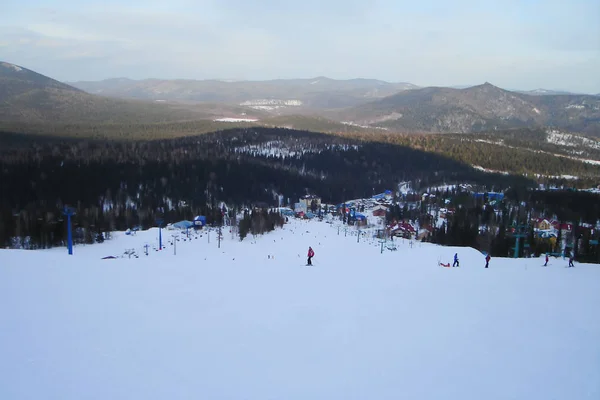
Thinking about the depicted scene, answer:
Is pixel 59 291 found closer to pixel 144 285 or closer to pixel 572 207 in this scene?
pixel 144 285

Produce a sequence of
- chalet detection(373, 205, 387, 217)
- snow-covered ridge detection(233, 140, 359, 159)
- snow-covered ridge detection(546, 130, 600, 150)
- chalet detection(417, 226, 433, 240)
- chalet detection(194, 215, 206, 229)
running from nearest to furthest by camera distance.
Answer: chalet detection(194, 215, 206, 229)
chalet detection(417, 226, 433, 240)
chalet detection(373, 205, 387, 217)
snow-covered ridge detection(233, 140, 359, 159)
snow-covered ridge detection(546, 130, 600, 150)

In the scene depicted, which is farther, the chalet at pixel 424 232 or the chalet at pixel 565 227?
the chalet at pixel 565 227

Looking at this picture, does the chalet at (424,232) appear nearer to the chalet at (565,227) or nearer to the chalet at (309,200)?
the chalet at (565,227)

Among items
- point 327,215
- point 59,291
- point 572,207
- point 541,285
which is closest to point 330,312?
point 59,291

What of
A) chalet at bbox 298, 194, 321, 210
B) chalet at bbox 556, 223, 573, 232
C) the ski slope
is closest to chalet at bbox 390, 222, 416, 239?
chalet at bbox 556, 223, 573, 232

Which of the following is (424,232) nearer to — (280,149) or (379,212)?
(379,212)

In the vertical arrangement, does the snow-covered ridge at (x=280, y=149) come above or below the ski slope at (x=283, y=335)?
below

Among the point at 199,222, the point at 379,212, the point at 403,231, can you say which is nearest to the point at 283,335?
the point at 199,222

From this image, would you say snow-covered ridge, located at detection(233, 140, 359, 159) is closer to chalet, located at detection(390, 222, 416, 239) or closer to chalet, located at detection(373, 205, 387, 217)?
chalet, located at detection(373, 205, 387, 217)

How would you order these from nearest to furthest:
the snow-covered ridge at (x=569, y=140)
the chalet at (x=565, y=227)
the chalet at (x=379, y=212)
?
the chalet at (x=565, y=227) < the chalet at (x=379, y=212) < the snow-covered ridge at (x=569, y=140)

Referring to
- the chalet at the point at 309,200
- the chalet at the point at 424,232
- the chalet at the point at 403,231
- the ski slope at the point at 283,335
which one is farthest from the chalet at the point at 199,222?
the ski slope at the point at 283,335
